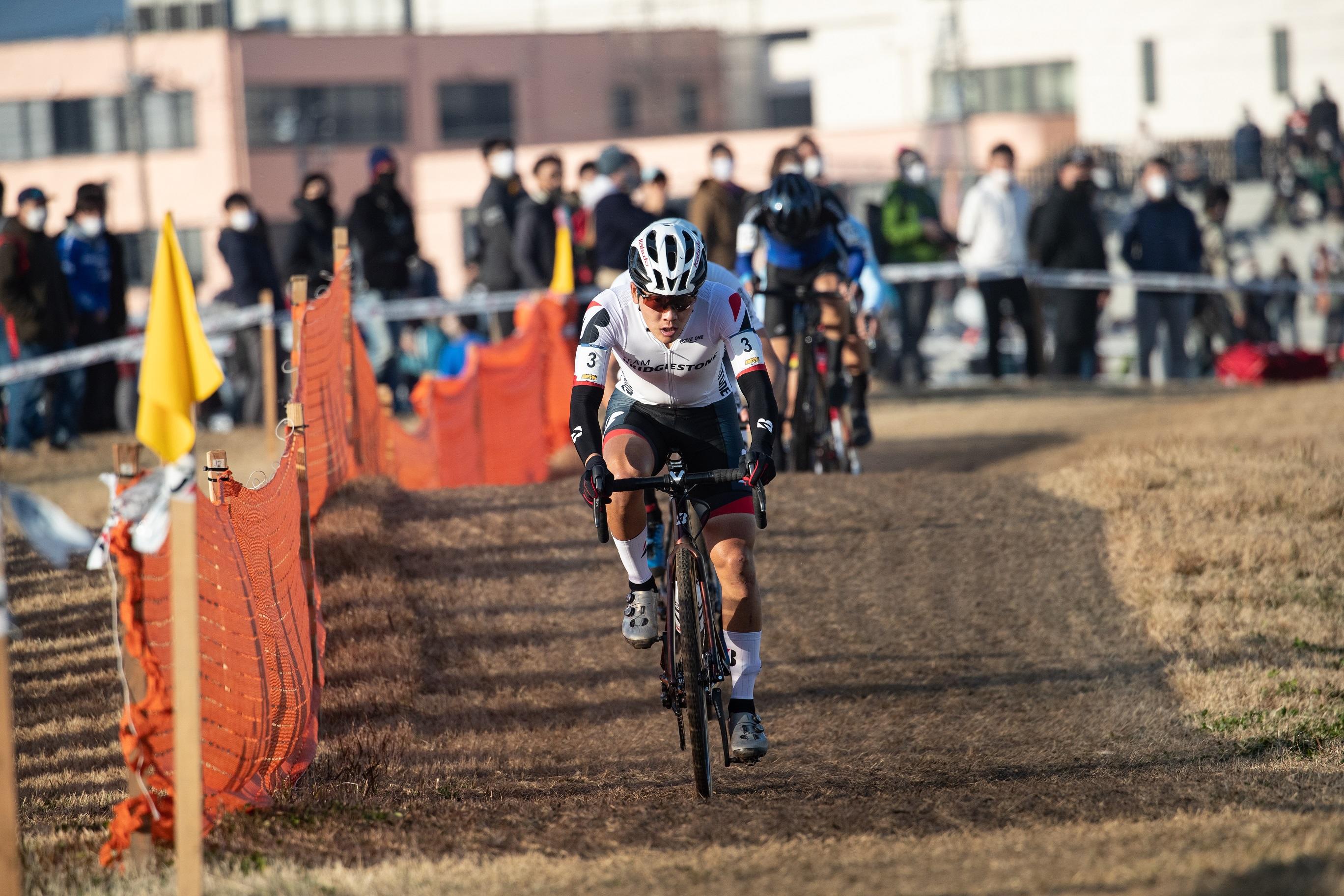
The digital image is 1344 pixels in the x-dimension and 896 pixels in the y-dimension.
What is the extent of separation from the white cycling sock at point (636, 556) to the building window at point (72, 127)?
166 ft

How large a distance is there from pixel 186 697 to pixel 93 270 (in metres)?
11.8

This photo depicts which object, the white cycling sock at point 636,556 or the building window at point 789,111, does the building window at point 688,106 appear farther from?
the white cycling sock at point 636,556

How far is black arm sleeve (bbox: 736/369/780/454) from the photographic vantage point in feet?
21.4

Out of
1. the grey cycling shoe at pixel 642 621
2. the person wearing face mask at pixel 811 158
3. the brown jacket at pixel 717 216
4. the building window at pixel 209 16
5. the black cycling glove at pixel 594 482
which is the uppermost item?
the building window at pixel 209 16

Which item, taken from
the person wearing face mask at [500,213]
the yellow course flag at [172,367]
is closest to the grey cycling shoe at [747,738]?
the yellow course flag at [172,367]

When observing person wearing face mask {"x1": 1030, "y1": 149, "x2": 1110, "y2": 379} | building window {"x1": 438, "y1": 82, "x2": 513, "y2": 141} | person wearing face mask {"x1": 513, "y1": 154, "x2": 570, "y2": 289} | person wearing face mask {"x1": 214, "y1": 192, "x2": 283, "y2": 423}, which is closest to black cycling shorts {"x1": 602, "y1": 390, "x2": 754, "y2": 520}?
person wearing face mask {"x1": 513, "y1": 154, "x2": 570, "y2": 289}

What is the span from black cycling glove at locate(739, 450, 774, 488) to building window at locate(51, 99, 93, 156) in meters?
51.5

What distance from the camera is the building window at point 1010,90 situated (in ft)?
165

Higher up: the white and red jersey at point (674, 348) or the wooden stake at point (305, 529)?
the white and red jersey at point (674, 348)

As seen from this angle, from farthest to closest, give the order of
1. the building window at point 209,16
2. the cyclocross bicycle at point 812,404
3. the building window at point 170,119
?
1. the building window at point 209,16
2. the building window at point 170,119
3. the cyclocross bicycle at point 812,404

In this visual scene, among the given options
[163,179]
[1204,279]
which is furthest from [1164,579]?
[163,179]

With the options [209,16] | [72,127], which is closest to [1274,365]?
[72,127]

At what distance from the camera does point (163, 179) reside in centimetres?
5231

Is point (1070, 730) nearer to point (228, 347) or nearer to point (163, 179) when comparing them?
point (228, 347)
